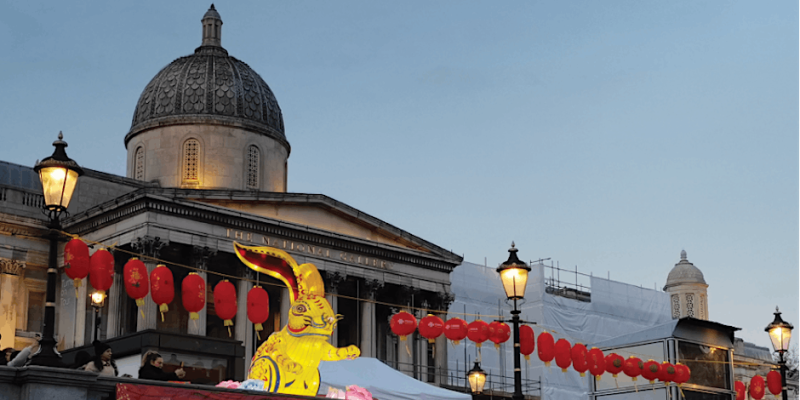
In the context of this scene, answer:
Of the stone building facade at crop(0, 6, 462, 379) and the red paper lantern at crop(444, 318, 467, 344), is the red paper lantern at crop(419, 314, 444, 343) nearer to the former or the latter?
the red paper lantern at crop(444, 318, 467, 344)

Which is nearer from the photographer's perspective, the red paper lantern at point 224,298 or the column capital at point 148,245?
the red paper lantern at point 224,298

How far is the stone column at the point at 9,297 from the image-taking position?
39.8 m

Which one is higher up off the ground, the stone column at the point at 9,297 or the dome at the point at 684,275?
the dome at the point at 684,275

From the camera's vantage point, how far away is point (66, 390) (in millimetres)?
12305

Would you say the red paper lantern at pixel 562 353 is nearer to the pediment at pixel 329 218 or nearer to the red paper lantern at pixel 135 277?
the red paper lantern at pixel 135 277

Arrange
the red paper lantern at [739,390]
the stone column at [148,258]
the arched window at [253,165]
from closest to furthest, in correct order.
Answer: the red paper lantern at [739,390] → the stone column at [148,258] → the arched window at [253,165]

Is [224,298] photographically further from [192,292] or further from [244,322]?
[244,322]

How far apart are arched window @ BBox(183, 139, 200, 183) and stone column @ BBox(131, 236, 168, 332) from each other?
8554 millimetres

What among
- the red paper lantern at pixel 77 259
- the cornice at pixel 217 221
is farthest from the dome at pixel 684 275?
the red paper lantern at pixel 77 259

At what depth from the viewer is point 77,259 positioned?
27.5m

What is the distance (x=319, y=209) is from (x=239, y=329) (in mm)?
6550

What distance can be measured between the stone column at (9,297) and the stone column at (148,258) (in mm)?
5573

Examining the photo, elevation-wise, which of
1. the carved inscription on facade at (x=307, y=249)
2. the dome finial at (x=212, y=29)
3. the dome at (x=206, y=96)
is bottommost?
the carved inscription on facade at (x=307, y=249)

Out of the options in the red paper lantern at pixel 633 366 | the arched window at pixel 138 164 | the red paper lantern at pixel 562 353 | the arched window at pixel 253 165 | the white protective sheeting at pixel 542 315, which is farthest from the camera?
the white protective sheeting at pixel 542 315
